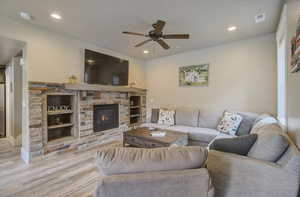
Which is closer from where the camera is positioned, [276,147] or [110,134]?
[276,147]

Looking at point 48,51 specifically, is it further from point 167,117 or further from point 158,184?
point 158,184

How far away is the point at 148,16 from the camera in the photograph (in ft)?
→ 7.71

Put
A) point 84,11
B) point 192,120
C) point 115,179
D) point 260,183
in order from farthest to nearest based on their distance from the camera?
point 192,120 → point 84,11 → point 260,183 → point 115,179

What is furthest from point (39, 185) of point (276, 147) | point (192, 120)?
point (192, 120)

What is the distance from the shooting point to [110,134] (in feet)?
12.9

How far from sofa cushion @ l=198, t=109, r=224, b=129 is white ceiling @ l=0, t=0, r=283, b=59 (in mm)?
1818

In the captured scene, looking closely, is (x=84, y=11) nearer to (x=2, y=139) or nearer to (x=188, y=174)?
(x=188, y=174)

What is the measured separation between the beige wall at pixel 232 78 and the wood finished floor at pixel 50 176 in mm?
3106

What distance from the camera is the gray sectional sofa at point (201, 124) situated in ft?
9.34

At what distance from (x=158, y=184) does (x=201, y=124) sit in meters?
3.00

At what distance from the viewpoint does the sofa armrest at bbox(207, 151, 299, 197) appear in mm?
1107

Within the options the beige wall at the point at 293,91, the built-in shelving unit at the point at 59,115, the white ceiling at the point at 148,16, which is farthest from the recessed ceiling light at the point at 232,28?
the built-in shelving unit at the point at 59,115

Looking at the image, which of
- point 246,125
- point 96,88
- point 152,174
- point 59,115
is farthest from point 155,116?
point 152,174

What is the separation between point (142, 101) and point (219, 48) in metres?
2.90
